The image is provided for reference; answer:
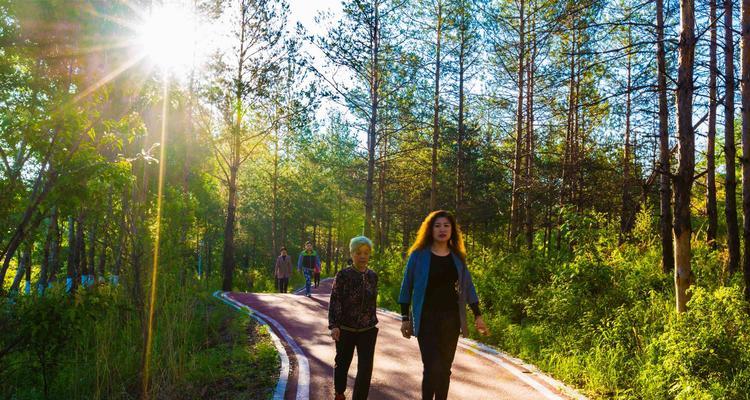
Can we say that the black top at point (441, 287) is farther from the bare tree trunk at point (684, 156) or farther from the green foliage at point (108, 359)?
the bare tree trunk at point (684, 156)

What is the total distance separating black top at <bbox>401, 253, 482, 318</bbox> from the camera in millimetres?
4898

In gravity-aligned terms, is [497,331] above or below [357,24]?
below

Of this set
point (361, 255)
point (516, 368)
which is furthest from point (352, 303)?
point (516, 368)

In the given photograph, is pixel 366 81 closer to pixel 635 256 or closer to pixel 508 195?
pixel 635 256

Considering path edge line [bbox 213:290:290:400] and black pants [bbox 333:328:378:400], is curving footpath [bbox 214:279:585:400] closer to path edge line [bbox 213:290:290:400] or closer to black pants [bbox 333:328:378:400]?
path edge line [bbox 213:290:290:400]

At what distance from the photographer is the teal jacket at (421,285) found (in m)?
4.93

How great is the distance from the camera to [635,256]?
40.2ft

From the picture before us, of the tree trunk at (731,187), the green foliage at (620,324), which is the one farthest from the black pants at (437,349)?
the tree trunk at (731,187)

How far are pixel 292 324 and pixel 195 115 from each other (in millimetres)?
13109

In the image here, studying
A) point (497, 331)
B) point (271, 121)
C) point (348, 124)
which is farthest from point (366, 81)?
point (497, 331)

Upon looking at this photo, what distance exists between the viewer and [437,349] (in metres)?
4.79

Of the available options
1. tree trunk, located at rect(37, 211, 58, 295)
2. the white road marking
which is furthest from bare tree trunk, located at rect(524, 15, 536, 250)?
tree trunk, located at rect(37, 211, 58, 295)

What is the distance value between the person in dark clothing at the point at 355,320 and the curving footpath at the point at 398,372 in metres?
0.95

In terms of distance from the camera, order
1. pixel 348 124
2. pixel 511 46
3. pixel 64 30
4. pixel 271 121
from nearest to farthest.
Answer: pixel 64 30, pixel 511 46, pixel 348 124, pixel 271 121
